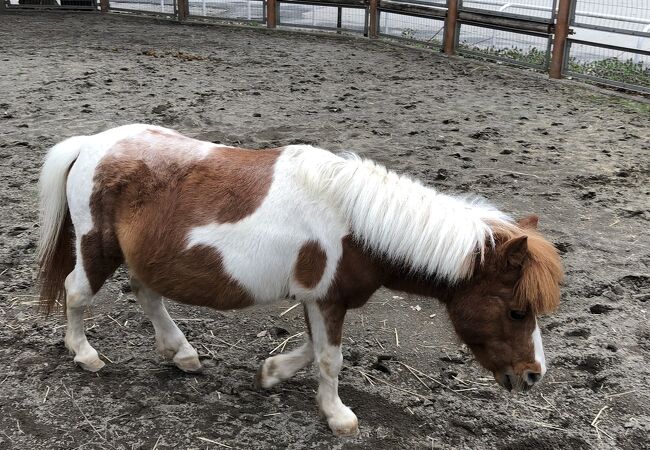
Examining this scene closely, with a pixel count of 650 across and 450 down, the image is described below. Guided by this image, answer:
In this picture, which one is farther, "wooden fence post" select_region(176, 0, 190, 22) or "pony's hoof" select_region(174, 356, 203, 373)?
"wooden fence post" select_region(176, 0, 190, 22)

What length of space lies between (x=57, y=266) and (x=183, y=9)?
11391 millimetres

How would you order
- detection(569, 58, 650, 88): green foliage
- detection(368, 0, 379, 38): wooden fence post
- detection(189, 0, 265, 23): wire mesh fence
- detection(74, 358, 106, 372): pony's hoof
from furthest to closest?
detection(189, 0, 265, 23): wire mesh fence → detection(368, 0, 379, 38): wooden fence post → detection(569, 58, 650, 88): green foliage → detection(74, 358, 106, 372): pony's hoof

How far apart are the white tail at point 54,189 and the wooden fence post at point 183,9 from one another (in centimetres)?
1129

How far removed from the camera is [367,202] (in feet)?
7.23

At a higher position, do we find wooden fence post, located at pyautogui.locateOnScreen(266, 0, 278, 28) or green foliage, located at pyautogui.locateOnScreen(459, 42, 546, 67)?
wooden fence post, located at pyautogui.locateOnScreen(266, 0, 278, 28)

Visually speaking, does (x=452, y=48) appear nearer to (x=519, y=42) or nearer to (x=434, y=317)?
(x=519, y=42)

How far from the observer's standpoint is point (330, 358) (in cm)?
238

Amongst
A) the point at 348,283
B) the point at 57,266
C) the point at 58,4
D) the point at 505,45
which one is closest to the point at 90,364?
the point at 57,266

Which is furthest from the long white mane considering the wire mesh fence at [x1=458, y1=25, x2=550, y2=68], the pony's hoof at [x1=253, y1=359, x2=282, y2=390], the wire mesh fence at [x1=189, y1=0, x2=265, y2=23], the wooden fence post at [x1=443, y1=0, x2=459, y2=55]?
the wire mesh fence at [x1=189, y1=0, x2=265, y2=23]

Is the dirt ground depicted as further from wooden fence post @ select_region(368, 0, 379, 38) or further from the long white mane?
wooden fence post @ select_region(368, 0, 379, 38)

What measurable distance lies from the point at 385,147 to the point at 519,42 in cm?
471

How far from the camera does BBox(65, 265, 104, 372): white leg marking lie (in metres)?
2.58

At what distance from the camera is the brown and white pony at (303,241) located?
217 cm

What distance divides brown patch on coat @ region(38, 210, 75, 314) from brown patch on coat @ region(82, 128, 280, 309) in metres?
0.25
